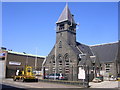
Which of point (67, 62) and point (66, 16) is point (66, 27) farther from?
point (67, 62)

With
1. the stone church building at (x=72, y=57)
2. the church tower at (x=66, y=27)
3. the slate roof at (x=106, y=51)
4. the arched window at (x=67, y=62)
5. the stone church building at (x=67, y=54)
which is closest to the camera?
the stone church building at (x=67, y=54)

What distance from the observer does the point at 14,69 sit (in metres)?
52.2

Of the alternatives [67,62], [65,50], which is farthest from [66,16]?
[67,62]

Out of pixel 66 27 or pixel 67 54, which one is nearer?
pixel 67 54

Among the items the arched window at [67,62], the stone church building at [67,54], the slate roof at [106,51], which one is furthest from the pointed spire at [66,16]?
the slate roof at [106,51]

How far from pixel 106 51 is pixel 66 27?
14530mm

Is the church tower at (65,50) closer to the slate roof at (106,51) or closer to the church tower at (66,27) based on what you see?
the church tower at (66,27)

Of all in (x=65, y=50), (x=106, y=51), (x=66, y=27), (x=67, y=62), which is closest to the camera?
(x=67, y=62)

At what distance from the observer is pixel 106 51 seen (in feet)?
166

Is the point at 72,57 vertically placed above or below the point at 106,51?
below

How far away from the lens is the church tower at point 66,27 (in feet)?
157

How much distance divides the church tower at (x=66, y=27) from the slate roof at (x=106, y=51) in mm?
9284

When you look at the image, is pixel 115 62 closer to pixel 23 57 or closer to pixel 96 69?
pixel 96 69

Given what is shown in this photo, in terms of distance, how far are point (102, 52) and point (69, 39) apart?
11.9 metres
